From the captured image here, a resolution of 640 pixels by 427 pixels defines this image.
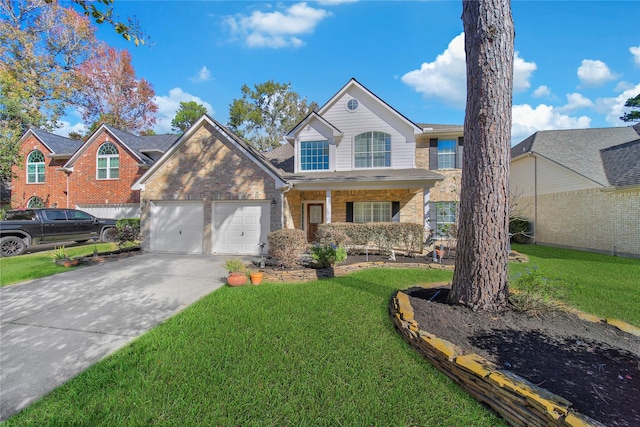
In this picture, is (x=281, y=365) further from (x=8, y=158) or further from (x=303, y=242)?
(x=8, y=158)

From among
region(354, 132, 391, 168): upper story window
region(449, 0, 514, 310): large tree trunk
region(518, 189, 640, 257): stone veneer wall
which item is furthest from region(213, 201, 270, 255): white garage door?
region(518, 189, 640, 257): stone veneer wall

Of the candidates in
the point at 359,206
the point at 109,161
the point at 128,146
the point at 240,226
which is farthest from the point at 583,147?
the point at 109,161

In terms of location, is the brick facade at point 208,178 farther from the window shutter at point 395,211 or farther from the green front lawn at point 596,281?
the green front lawn at point 596,281

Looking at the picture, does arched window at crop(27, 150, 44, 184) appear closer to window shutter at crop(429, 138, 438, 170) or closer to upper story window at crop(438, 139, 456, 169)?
window shutter at crop(429, 138, 438, 170)

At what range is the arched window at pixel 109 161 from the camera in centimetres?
1675

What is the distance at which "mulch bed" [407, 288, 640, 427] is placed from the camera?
2.32 metres

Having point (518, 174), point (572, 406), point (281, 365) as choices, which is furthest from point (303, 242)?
point (518, 174)

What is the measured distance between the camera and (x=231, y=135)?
1050 cm

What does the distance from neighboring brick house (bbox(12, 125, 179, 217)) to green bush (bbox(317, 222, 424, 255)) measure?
13770 millimetres

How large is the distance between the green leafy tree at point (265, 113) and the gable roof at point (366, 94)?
53.8ft

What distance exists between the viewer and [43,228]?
11.2m

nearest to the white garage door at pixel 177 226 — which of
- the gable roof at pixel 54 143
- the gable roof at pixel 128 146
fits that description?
the gable roof at pixel 128 146

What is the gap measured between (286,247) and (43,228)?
11.7 metres

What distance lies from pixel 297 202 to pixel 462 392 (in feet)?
35.1
